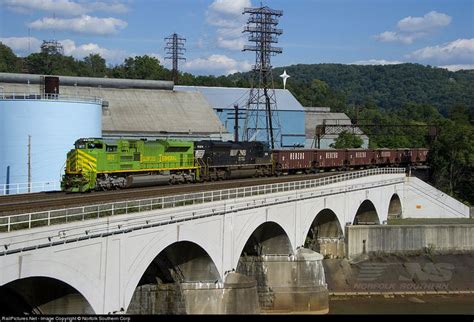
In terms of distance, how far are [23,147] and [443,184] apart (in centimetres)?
6138

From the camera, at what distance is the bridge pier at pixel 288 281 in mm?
43688

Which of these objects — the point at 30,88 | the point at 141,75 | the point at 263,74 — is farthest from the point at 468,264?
the point at 141,75

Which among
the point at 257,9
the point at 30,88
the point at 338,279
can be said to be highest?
the point at 257,9

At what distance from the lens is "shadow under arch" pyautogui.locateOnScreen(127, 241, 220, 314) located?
33531mm

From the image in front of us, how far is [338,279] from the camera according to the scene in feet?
181

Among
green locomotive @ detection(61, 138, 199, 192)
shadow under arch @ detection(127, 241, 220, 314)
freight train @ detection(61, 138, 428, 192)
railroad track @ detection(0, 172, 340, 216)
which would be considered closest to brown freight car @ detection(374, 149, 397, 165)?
freight train @ detection(61, 138, 428, 192)

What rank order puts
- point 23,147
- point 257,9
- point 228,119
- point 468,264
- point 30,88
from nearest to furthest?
point 23,147 → point 468,264 → point 257,9 → point 30,88 → point 228,119

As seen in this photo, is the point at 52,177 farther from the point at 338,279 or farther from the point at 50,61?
the point at 50,61

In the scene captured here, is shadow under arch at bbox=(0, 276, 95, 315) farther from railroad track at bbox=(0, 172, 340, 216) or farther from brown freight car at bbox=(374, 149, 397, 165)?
brown freight car at bbox=(374, 149, 397, 165)

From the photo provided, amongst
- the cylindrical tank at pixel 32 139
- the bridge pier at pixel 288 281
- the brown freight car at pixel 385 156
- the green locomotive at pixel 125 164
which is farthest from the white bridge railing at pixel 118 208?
the brown freight car at pixel 385 156

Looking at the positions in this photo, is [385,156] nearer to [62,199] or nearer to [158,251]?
[62,199]

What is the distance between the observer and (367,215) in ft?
228

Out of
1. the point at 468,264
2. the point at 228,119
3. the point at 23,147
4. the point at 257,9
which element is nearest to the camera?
the point at 23,147

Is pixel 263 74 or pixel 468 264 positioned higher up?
pixel 263 74
